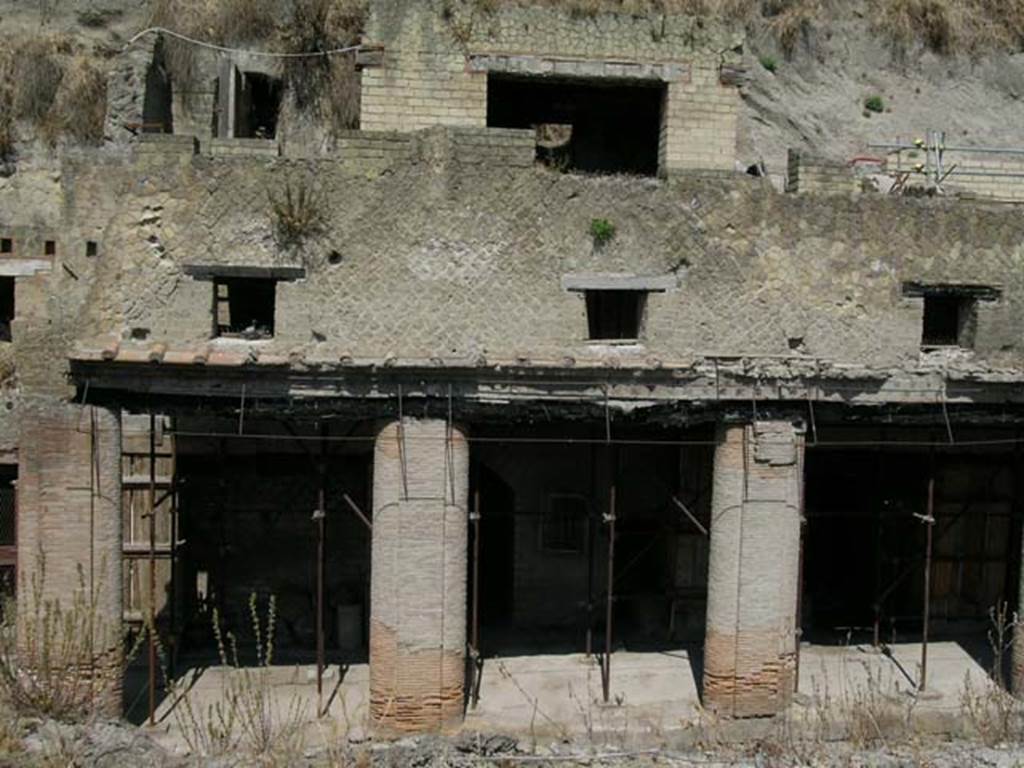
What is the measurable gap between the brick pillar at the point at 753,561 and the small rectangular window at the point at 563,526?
4.05 meters

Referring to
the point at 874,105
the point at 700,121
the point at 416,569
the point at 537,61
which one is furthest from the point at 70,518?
the point at 874,105

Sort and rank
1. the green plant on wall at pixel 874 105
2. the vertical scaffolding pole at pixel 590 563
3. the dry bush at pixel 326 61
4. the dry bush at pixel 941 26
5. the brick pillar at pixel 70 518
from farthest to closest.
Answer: the dry bush at pixel 941 26 < the green plant on wall at pixel 874 105 < the dry bush at pixel 326 61 < the vertical scaffolding pole at pixel 590 563 < the brick pillar at pixel 70 518

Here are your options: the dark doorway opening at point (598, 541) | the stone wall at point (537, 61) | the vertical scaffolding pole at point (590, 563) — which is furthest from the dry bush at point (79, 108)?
the vertical scaffolding pole at point (590, 563)

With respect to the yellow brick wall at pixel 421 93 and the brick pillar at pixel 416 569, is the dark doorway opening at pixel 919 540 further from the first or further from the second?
the yellow brick wall at pixel 421 93

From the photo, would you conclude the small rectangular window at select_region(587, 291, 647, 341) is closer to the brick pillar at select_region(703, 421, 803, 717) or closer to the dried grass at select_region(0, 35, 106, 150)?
the brick pillar at select_region(703, 421, 803, 717)

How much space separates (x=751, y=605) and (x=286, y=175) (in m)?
7.84

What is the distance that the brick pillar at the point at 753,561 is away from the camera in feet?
41.1

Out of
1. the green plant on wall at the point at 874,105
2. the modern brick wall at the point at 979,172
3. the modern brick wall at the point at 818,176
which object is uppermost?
the green plant on wall at the point at 874,105

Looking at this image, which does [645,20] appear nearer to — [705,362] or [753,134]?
[705,362]

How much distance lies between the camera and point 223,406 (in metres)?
11.9

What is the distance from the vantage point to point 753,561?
41.3ft

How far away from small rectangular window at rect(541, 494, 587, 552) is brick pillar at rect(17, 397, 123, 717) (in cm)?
720

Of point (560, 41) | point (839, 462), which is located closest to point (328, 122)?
point (560, 41)

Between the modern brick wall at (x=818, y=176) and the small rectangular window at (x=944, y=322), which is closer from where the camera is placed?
the modern brick wall at (x=818, y=176)
